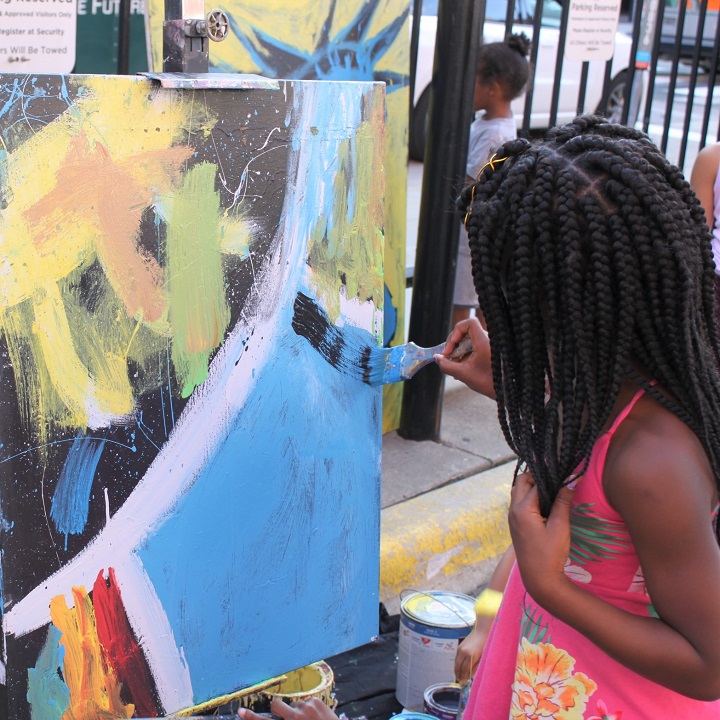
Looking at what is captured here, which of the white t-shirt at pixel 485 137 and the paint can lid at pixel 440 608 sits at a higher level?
the white t-shirt at pixel 485 137

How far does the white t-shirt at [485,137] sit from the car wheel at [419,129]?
3414 millimetres

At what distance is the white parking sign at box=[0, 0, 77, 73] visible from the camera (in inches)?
99.0

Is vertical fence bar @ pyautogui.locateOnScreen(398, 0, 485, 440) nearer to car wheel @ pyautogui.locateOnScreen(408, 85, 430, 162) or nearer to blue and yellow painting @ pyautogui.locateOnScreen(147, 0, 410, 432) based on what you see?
blue and yellow painting @ pyautogui.locateOnScreen(147, 0, 410, 432)

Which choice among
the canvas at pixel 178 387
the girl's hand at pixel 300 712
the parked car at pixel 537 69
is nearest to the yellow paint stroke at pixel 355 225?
the canvas at pixel 178 387

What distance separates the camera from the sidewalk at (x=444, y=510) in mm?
3152

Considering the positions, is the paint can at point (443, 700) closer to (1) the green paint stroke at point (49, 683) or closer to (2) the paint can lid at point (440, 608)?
(2) the paint can lid at point (440, 608)

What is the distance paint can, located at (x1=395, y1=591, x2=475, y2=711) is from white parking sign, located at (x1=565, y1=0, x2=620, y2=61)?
96.3 inches

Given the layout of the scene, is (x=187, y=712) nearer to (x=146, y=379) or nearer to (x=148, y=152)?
(x=146, y=379)

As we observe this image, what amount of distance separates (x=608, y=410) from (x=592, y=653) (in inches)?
14.2

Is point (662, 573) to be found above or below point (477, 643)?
above

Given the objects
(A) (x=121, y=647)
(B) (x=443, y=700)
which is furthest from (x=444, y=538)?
(A) (x=121, y=647)

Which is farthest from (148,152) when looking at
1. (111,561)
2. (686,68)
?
(686,68)

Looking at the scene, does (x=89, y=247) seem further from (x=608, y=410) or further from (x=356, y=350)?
(x=608, y=410)

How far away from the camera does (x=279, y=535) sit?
6.93 feet
